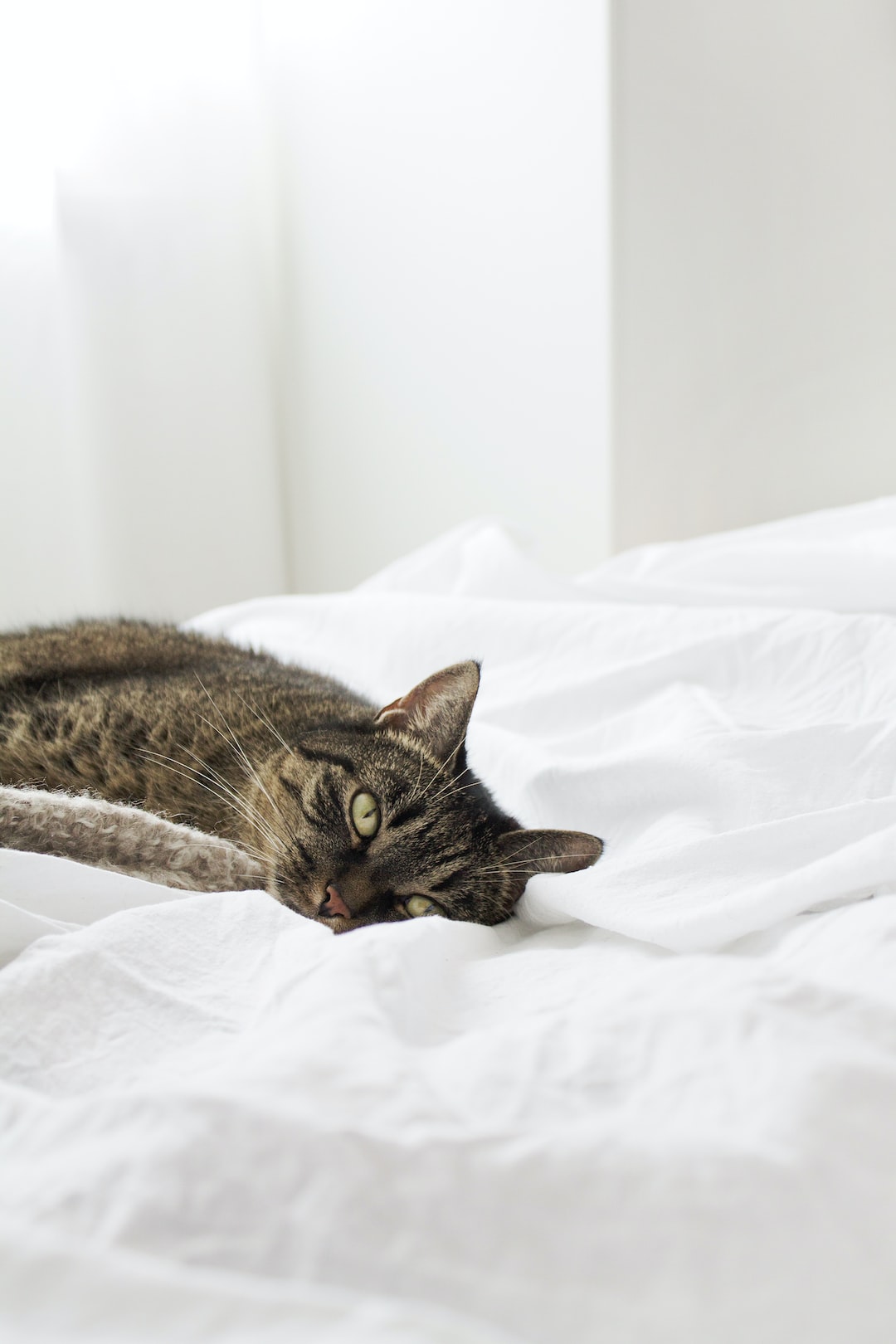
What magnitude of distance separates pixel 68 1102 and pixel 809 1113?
320 millimetres

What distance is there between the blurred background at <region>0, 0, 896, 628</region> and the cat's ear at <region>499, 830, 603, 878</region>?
1.96 metres

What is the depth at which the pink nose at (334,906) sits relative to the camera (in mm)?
929

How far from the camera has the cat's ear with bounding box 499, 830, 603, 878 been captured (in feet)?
3.05

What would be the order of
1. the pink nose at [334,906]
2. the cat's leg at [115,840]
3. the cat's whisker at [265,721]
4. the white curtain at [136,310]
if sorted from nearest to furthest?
the cat's leg at [115,840]
the pink nose at [334,906]
the cat's whisker at [265,721]
the white curtain at [136,310]

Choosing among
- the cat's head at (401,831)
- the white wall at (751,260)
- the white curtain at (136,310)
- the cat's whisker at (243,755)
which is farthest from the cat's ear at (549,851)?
the white curtain at (136,310)

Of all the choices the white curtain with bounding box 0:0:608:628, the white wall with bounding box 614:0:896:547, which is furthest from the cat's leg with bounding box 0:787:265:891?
the white wall with bounding box 614:0:896:547

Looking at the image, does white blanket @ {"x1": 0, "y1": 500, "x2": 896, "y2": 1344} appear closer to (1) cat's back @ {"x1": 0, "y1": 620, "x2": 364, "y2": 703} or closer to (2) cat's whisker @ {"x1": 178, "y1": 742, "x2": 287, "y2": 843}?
(2) cat's whisker @ {"x1": 178, "y1": 742, "x2": 287, "y2": 843}

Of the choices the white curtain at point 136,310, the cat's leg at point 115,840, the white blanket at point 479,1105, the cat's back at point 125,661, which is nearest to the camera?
the white blanket at point 479,1105

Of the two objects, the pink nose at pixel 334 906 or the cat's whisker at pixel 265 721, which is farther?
the cat's whisker at pixel 265 721

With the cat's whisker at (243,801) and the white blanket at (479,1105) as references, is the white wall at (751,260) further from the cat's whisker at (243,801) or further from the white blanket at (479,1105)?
the white blanket at (479,1105)

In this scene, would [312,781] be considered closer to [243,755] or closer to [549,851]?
[243,755]

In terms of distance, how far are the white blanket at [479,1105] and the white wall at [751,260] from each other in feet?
6.77

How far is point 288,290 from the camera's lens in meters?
3.54

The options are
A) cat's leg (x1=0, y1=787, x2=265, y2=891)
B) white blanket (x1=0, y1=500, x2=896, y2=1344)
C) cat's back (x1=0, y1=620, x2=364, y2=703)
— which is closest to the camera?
white blanket (x1=0, y1=500, x2=896, y2=1344)
